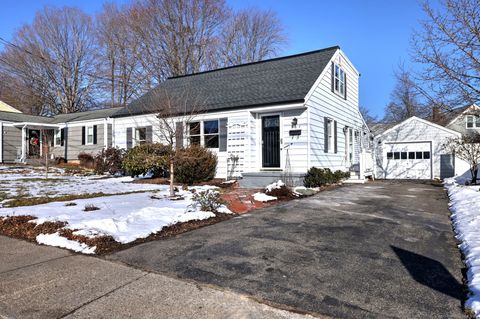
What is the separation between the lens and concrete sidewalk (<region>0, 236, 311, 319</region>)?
2.75 meters

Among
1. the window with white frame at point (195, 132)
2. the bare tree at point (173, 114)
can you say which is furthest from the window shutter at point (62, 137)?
the window with white frame at point (195, 132)

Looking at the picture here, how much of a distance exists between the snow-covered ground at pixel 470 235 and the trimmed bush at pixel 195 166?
8056 millimetres

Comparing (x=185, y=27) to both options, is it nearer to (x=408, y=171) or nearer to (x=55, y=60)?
(x=55, y=60)

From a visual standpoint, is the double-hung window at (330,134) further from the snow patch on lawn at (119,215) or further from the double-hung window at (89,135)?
the double-hung window at (89,135)

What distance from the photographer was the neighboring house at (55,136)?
20750 millimetres

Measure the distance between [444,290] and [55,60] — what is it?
120ft

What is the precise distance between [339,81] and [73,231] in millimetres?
13517

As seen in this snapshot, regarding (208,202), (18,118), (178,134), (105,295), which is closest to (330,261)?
(105,295)

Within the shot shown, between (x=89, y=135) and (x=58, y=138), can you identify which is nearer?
(x=89, y=135)

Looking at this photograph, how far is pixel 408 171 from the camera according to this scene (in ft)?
65.6

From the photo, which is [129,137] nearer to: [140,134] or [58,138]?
[140,134]

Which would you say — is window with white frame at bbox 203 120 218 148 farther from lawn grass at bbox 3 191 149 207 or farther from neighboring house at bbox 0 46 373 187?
lawn grass at bbox 3 191 149 207

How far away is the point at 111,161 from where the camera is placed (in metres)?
16.3

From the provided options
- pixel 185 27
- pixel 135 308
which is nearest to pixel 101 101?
pixel 185 27
